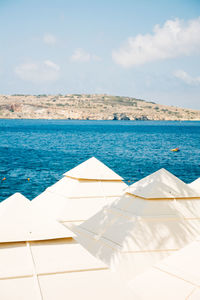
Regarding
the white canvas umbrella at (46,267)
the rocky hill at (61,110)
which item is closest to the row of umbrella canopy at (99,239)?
the white canvas umbrella at (46,267)

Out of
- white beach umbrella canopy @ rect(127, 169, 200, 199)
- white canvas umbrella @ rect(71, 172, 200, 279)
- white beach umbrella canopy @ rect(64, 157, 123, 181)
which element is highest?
white beach umbrella canopy @ rect(64, 157, 123, 181)

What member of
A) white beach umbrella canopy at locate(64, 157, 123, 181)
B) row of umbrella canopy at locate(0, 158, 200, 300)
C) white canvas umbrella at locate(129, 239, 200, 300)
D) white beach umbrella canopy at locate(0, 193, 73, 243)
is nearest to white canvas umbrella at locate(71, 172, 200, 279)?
row of umbrella canopy at locate(0, 158, 200, 300)

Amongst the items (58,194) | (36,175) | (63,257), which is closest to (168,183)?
(58,194)

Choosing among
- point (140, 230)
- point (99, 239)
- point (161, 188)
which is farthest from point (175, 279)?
point (161, 188)

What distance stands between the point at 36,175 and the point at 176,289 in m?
27.3

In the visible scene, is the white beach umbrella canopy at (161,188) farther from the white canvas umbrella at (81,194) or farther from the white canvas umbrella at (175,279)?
the white canvas umbrella at (175,279)

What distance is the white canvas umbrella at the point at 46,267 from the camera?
3941 millimetres

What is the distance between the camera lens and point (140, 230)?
27.1ft

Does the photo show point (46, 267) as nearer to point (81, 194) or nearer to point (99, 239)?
point (99, 239)

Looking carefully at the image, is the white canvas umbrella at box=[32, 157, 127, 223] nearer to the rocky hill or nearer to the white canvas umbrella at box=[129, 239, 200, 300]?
the white canvas umbrella at box=[129, 239, 200, 300]

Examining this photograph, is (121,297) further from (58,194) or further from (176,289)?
(58,194)

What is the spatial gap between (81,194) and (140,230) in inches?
141

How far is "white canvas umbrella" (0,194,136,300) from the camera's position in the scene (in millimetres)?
3941

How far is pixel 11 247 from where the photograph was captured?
4445 mm
